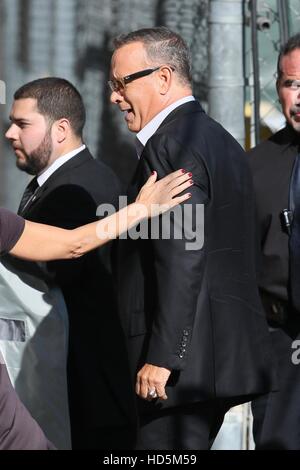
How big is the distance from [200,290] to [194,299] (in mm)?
73

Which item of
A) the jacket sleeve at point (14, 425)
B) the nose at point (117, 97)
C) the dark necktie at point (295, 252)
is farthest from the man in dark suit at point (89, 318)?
the jacket sleeve at point (14, 425)

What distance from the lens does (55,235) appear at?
13.4 ft

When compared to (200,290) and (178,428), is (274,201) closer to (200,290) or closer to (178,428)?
(200,290)

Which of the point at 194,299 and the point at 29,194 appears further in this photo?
the point at 29,194

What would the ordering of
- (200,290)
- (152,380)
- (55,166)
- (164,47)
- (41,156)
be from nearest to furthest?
(152,380), (200,290), (164,47), (55,166), (41,156)

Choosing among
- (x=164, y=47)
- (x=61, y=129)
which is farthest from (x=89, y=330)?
(x=164, y=47)

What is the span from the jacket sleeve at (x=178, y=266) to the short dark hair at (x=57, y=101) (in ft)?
4.03

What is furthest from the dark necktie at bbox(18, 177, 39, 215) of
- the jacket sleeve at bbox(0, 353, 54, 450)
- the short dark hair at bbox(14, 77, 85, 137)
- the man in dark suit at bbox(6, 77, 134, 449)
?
the jacket sleeve at bbox(0, 353, 54, 450)

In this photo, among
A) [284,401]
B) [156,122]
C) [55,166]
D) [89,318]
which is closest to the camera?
[156,122]

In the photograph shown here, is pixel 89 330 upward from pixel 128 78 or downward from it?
downward

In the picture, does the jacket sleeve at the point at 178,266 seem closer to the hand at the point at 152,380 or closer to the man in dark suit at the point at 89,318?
the hand at the point at 152,380

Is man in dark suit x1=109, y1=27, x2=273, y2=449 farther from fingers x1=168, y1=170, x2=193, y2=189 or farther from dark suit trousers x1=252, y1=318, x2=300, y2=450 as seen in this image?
dark suit trousers x1=252, y1=318, x2=300, y2=450

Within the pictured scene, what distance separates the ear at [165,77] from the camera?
443cm

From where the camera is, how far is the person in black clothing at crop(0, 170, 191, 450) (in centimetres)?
370
